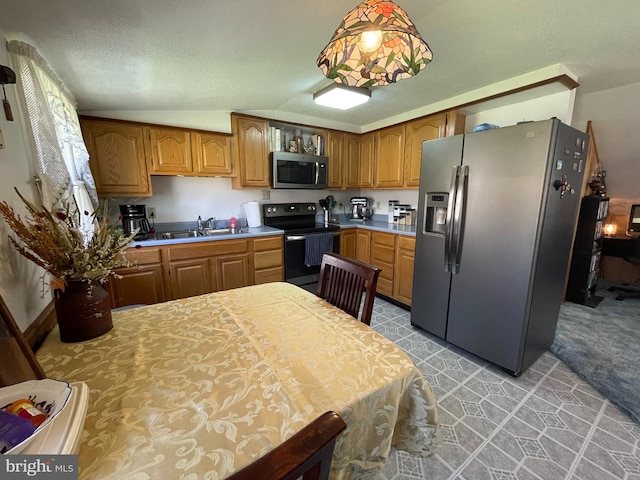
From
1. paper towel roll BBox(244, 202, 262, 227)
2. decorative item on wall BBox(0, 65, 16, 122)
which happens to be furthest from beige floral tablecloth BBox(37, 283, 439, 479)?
paper towel roll BBox(244, 202, 262, 227)

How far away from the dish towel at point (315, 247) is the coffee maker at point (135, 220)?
1618 millimetres

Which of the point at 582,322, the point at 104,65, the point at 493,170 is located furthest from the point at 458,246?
the point at 104,65

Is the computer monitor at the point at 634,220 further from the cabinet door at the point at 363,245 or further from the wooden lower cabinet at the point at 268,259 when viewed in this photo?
the wooden lower cabinet at the point at 268,259

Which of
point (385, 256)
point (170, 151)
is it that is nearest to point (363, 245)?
point (385, 256)

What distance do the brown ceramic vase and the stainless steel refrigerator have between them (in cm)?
219

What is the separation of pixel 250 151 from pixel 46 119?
1.83 m

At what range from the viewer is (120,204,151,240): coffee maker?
2500 mm

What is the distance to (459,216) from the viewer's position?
2008 mm

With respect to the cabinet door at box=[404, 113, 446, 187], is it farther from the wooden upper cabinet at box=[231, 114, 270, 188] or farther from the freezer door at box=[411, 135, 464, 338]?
the wooden upper cabinet at box=[231, 114, 270, 188]

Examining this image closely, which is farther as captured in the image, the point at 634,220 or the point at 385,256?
the point at 634,220

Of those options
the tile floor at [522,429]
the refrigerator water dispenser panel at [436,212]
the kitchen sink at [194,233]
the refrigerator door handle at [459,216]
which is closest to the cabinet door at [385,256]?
the refrigerator water dispenser panel at [436,212]

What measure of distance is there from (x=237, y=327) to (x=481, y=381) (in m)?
1.80

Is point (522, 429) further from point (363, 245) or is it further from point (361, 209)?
point (361, 209)

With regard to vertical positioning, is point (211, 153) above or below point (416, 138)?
below
